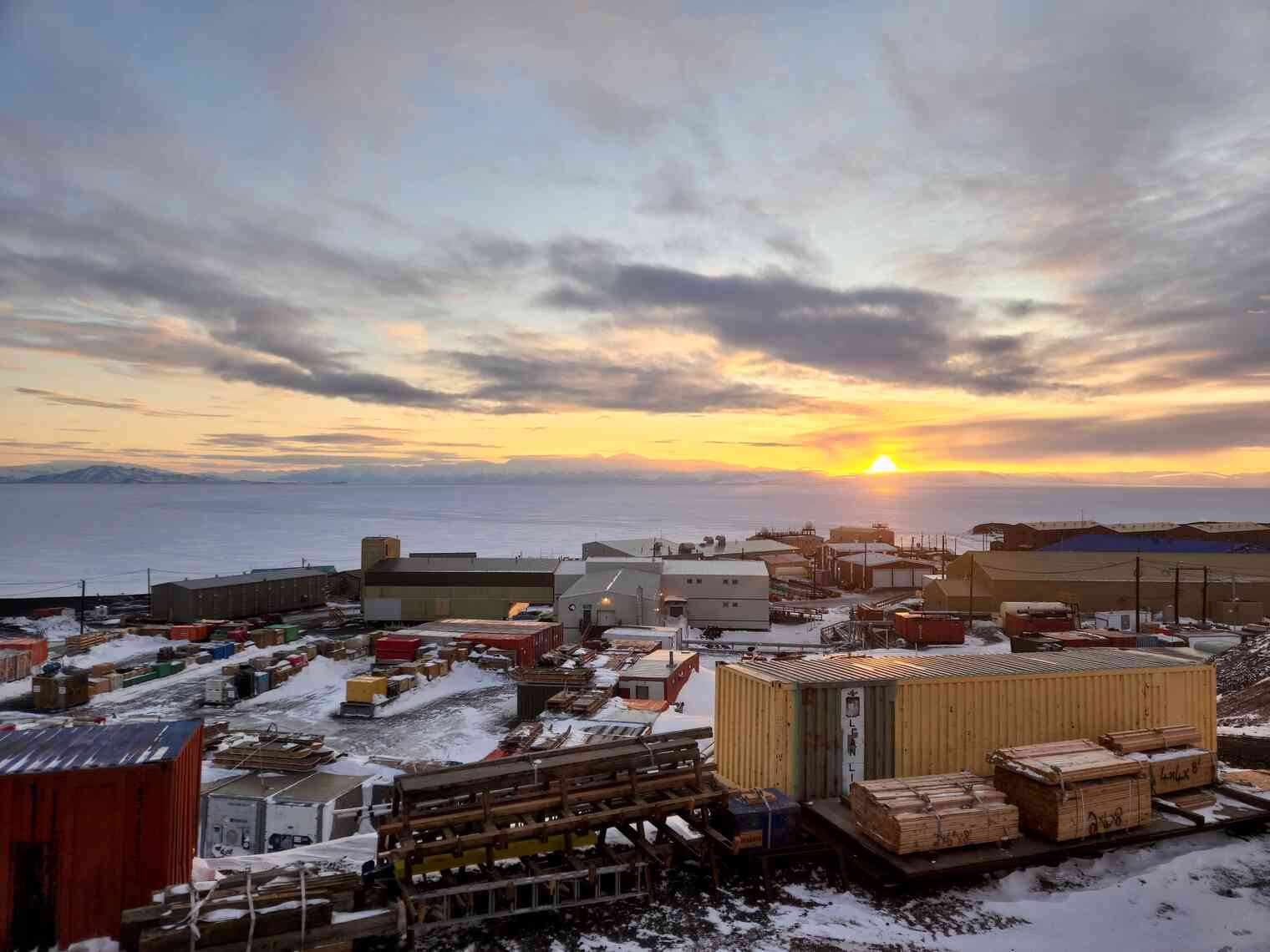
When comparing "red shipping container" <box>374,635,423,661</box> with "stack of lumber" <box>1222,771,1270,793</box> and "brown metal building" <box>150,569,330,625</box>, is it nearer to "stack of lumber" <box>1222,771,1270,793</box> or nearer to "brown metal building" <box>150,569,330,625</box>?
"brown metal building" <box>150,569,330,625</box>

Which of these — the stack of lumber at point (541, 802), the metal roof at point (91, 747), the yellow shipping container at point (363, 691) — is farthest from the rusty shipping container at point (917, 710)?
the yellow shipping container at point (363, 691)

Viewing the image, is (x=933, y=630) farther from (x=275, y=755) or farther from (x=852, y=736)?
(x=275, y=755)

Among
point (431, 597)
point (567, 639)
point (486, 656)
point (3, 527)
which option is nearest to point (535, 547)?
point (431, 597)

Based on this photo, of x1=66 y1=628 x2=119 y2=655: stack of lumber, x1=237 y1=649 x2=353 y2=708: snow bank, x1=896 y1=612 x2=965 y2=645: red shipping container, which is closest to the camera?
x1=237 y1=649 x2=353 y2=708: snow bank

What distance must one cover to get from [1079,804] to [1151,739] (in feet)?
12.5

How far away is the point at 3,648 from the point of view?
4191 centimetres

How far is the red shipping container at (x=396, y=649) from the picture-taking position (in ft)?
141

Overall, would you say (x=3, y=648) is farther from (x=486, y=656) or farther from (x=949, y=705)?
(x=949, y=705)

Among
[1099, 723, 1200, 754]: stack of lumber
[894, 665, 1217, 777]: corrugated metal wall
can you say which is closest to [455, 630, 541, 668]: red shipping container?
[894, 665, 1217, 777]: corrugated metal wall

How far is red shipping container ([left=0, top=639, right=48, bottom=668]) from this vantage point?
42.4 meters

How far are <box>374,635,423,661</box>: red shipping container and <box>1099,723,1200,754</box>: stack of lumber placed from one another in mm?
36272

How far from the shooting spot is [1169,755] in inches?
597

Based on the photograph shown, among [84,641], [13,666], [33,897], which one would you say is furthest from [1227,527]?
[13,666]

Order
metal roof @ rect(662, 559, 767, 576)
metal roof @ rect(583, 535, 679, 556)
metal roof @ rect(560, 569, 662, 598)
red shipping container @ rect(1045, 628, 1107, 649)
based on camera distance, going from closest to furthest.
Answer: red shipping container @ rect(1045, 628, 1107, 649)
metal roof @ rect(560, 569, 662, 598)
metal roof @ rect(662, 559, 767, 576)
metal roof @ rect(583, 535, 679, 556)
